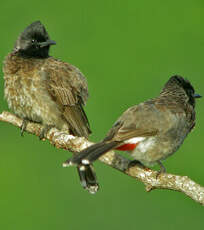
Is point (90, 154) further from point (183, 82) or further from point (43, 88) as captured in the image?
point (183, 82)

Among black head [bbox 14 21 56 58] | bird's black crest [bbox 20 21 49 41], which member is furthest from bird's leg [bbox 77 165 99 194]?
bird's black crest [bbox 20 21 49 41]

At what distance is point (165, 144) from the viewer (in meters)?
4.48

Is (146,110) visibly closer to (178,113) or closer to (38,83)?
(178,113)

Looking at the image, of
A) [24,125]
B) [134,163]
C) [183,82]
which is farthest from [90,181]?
[183,82]

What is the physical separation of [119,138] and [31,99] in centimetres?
144

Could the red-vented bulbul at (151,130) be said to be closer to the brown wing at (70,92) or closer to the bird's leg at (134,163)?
the bird's leg at (134,163)

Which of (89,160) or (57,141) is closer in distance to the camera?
(89,160)

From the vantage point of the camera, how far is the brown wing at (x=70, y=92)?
5.29 metres

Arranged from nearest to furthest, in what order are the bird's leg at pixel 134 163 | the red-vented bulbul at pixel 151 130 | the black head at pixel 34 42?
1. the bird's leg at pixel 134 163
2. the red-vented bulbul at pixel 151 130
3. the black head at pixel 34 42

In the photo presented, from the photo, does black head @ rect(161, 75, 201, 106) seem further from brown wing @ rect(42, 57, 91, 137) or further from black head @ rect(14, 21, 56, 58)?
black head @ rect(14, 21, 56, 58)

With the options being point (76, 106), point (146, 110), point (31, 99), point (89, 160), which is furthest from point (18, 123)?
point (89, 160)

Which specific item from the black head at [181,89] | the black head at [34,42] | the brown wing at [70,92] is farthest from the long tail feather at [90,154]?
the black head at [34,42]

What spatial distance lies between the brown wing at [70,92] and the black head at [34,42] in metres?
0.16

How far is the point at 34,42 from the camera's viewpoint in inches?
220
